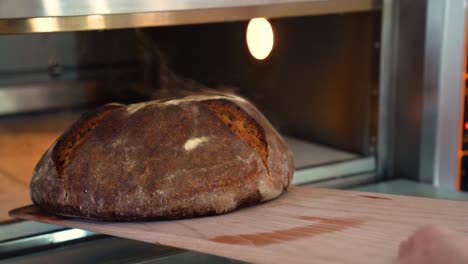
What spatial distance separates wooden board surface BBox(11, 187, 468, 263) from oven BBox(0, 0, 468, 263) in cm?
15

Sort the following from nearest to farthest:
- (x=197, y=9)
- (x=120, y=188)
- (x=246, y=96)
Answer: (x=120, y=188) → (x=197, y=9) → (x=246, y=96)

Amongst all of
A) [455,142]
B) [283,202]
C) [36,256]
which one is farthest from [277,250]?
A: [455,142]

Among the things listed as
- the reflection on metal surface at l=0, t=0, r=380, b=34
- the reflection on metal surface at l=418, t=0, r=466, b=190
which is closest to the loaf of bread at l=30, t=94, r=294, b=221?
the reflection on metal surface at l=0, t=0, r=380, b=34

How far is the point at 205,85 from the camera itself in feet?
4.00

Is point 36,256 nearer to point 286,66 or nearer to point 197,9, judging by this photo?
point 197,9

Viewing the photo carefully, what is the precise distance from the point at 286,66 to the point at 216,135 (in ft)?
1.46

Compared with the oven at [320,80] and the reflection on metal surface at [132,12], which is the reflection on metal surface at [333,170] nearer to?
the oven at [320,80]

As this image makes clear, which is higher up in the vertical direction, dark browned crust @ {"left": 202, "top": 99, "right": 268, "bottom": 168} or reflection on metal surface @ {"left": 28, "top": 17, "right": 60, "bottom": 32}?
reflection on metal surface @ {"left": 28, "top": 17, "right": 60, "bottom": 32}

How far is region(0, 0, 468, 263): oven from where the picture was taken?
1.07 m

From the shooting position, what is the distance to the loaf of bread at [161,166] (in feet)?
2.46

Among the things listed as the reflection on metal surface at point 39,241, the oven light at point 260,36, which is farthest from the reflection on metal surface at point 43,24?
the oven light at point 260,36

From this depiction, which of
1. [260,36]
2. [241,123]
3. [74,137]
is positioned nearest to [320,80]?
[260,36]

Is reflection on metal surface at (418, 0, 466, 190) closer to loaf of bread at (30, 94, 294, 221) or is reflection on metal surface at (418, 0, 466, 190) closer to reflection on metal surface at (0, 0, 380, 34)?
reflection on metal surface at (0, 0, 380, 34)

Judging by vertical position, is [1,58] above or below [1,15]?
below
